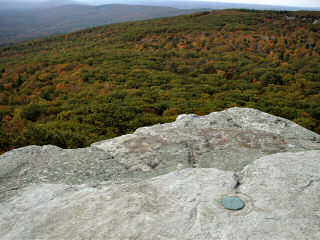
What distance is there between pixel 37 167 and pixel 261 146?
190 inches

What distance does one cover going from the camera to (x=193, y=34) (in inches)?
1667

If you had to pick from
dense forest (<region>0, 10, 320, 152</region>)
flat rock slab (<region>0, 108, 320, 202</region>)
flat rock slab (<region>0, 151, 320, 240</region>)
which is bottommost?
dense forest (<region>0, 10, 320, 152</region>)

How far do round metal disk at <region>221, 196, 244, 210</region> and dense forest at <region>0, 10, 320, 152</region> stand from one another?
211 inches

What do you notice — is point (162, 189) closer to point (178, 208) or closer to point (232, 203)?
point (178, 208)

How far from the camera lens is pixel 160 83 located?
2028 centimetres

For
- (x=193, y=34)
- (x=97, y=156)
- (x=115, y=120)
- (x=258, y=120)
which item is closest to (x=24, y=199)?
(x=97, y=156)

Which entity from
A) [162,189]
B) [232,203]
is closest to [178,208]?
[162,189]

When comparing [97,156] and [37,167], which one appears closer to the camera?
[37,167]

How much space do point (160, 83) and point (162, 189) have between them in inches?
Result: 667

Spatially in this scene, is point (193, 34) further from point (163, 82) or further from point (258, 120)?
point (258, 120)

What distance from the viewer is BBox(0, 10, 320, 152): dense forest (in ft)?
35.4

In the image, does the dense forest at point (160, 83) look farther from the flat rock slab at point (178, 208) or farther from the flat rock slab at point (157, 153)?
the flat rock slab at point (178, 208)

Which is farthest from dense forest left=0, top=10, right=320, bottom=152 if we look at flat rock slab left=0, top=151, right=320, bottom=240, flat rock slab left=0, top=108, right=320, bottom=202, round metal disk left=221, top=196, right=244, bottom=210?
round metal disk left=221, top=196, right=244, bottom=210

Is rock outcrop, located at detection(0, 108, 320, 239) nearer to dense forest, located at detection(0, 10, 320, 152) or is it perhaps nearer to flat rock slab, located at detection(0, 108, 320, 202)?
flat rock slab, located at detection(0, 108, 320, 202)
